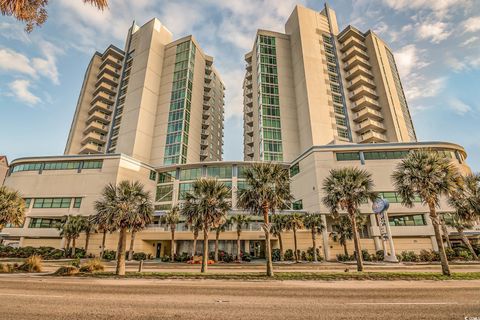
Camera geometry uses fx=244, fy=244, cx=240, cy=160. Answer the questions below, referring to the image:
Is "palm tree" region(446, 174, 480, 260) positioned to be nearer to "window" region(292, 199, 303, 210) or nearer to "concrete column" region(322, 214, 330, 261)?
"concrete column" region(322, 214, 330, 261)

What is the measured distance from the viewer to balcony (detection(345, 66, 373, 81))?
6712cm

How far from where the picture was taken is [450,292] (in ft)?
41.2

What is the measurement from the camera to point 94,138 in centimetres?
6656

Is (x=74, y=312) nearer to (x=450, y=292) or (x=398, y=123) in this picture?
(x=450, y=292)

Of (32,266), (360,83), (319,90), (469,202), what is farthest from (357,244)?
(360,83)

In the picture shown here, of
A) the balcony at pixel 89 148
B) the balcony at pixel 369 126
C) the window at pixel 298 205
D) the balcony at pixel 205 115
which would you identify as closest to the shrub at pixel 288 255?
the window at pixel 298 205

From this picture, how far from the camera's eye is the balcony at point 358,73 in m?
67.1

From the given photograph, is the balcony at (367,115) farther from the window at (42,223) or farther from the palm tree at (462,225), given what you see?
the window at (42,223)

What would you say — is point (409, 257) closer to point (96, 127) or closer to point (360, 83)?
point (360, 83)

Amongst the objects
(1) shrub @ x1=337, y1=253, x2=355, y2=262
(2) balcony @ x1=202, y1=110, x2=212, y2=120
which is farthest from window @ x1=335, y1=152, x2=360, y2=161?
(2) balcony @ x1=202, y1=110, x2=212, y2=120

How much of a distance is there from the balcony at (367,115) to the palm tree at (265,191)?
158 ft

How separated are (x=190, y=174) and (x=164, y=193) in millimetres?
7527

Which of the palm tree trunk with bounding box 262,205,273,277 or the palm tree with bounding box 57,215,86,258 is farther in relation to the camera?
the palm tree with bounding box 57,215,86,258

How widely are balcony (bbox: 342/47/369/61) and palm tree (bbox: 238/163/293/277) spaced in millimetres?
60984
